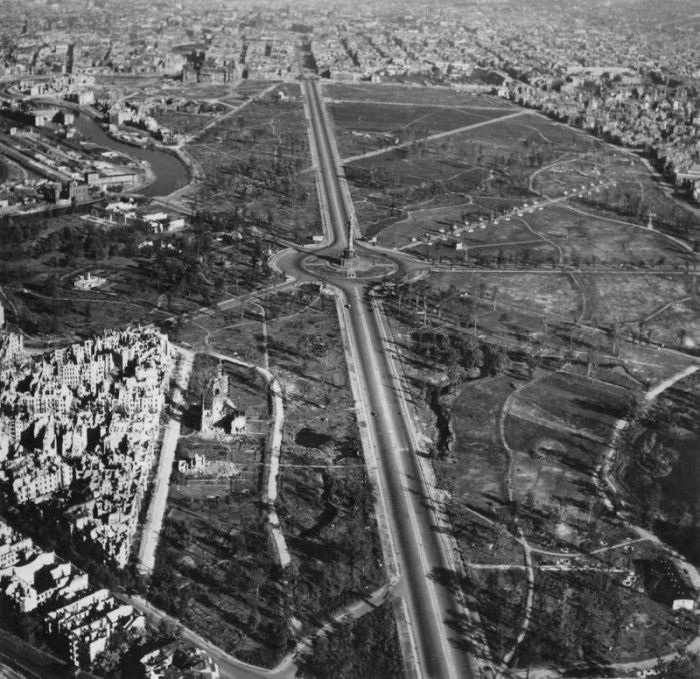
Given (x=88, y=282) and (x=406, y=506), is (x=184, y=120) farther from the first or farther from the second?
(x=406, y=506)

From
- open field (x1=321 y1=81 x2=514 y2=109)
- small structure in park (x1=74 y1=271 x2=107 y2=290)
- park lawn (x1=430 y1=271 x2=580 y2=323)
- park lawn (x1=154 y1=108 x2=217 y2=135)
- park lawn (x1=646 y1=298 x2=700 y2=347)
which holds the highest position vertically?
open field (x1=321 y1=81 x2=514 y2=109)

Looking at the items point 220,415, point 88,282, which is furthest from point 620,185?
point 220,415

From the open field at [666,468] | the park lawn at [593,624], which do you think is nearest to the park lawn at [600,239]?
the open field at [666,468]

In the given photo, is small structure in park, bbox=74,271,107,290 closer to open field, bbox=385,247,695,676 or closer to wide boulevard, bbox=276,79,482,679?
wide boulevard, bbox=276,79,482,679

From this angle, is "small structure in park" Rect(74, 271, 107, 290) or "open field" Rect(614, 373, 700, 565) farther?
"small structure in park" Rect(74, 271, 107, 290)

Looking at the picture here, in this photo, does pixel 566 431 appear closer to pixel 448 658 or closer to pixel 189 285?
pixel 448 658

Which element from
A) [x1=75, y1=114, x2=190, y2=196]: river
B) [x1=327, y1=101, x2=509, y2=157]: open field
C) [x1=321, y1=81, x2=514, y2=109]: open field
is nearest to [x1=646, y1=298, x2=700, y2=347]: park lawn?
[x1=75, y1=114, x2=190, y2=196]: river

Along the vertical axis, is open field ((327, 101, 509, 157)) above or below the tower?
above
